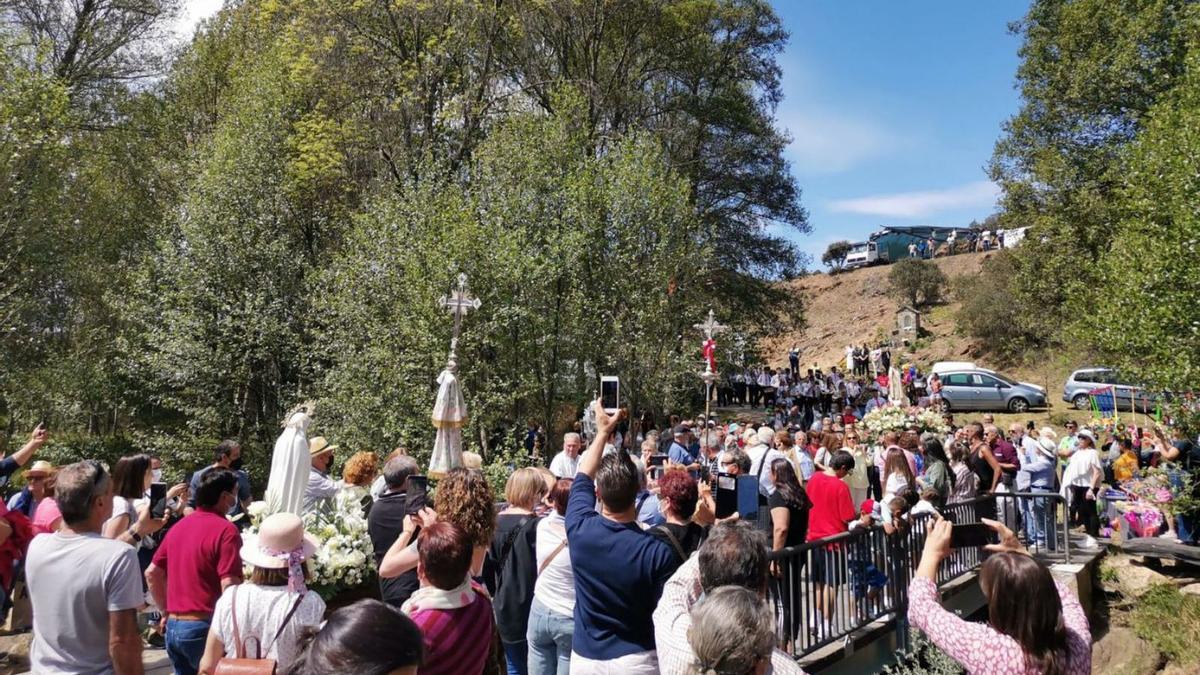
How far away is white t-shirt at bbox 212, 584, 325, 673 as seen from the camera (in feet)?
10.7

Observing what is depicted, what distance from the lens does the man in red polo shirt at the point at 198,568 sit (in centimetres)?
417

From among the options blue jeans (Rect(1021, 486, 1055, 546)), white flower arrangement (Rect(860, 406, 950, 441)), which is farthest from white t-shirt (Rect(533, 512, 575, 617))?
white flower arrangement (Rect(860, 406, 950, 441))

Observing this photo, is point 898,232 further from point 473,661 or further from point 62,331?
point 473,661

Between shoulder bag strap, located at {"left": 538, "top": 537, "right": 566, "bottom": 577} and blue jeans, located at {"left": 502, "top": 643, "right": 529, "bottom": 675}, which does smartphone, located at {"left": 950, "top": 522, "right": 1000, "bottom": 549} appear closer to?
shoulder bag strap, located at {"left": 538, "top": 537, "right": 566, "bottom": 577}

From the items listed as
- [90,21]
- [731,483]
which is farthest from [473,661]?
[90,21]

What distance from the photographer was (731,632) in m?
2.49

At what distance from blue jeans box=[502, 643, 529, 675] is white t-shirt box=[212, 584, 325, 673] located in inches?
71.7

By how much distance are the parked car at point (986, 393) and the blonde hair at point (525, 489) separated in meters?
25.6

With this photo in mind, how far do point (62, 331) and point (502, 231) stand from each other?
1473 cm

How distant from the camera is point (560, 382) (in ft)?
63.4

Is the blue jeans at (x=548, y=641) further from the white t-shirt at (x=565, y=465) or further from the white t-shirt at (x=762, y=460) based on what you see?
the white t-shirt at (x=565, y=465)

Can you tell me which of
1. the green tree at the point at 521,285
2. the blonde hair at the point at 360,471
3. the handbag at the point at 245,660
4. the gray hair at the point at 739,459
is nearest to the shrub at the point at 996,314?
the green tree at the point at 521,285

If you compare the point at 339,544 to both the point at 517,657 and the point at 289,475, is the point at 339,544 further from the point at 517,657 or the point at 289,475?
the point at 517,657

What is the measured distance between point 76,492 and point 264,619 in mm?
1167
